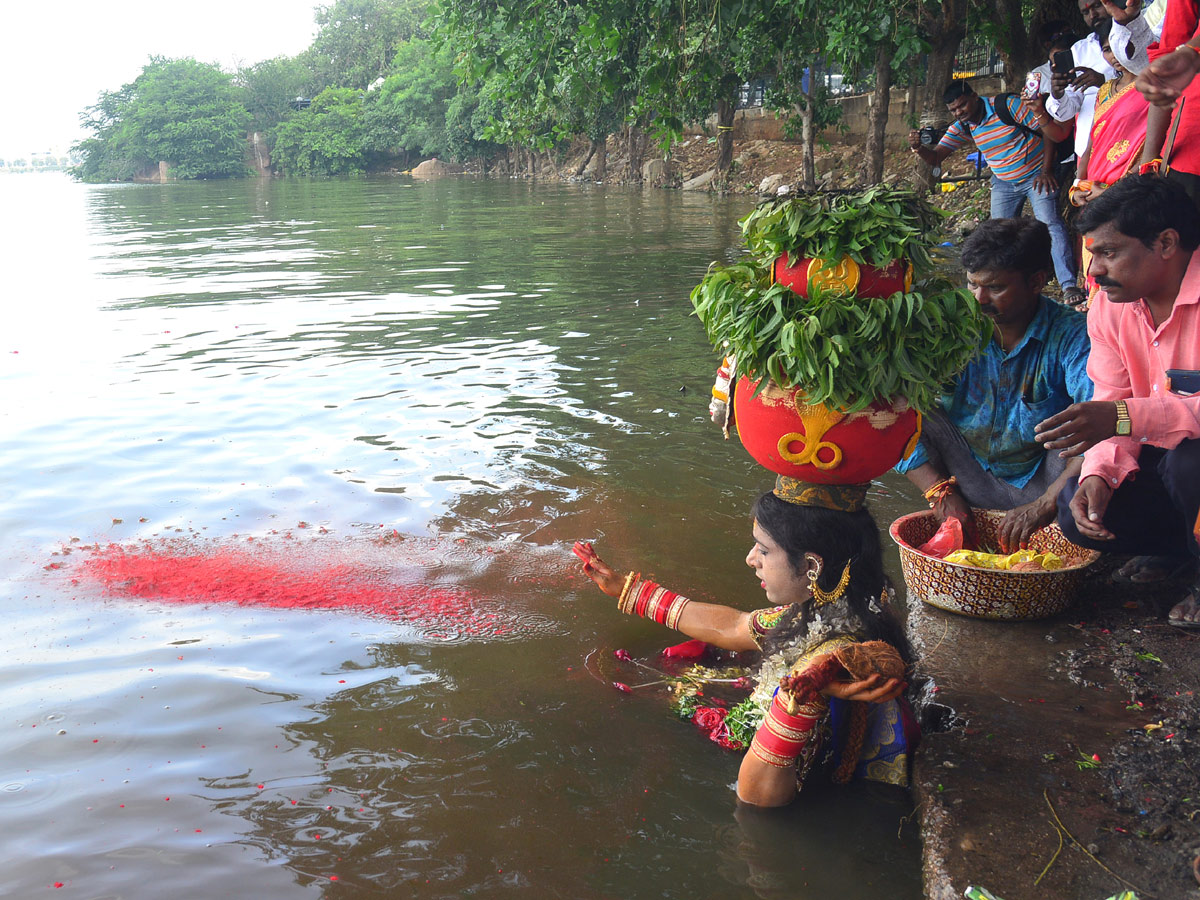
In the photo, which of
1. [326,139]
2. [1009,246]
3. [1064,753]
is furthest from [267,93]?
[1064,753]

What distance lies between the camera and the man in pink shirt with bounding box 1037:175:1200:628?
332 centimetres

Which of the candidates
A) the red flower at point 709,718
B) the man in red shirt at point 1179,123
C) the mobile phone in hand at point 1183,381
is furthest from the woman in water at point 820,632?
the man in red shirt at point 1179,123

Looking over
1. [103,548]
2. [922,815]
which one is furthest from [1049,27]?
[103,548]

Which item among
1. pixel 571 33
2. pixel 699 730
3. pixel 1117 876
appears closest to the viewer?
pixel 1117 876

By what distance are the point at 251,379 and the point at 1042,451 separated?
21.5 ft

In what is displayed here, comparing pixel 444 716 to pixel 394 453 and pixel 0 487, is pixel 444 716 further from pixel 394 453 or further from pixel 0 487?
pixel 0 487

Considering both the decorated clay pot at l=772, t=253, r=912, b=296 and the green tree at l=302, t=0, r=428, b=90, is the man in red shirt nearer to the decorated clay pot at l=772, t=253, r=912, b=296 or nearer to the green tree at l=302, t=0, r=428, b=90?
the decorated clay pot at l=772, t=253, r=912, b=296

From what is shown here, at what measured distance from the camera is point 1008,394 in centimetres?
427

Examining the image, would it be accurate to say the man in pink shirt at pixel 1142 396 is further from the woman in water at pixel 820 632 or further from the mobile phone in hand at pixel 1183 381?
the woman in water at pixel 820 632

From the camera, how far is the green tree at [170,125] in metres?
59.4

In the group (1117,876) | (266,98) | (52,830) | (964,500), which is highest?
(266,98)

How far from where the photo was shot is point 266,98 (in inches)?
2520

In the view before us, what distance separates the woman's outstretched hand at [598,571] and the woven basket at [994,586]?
122 cm

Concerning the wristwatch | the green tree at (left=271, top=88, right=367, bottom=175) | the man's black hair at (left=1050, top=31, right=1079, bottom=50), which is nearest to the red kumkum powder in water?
the wristwatch
